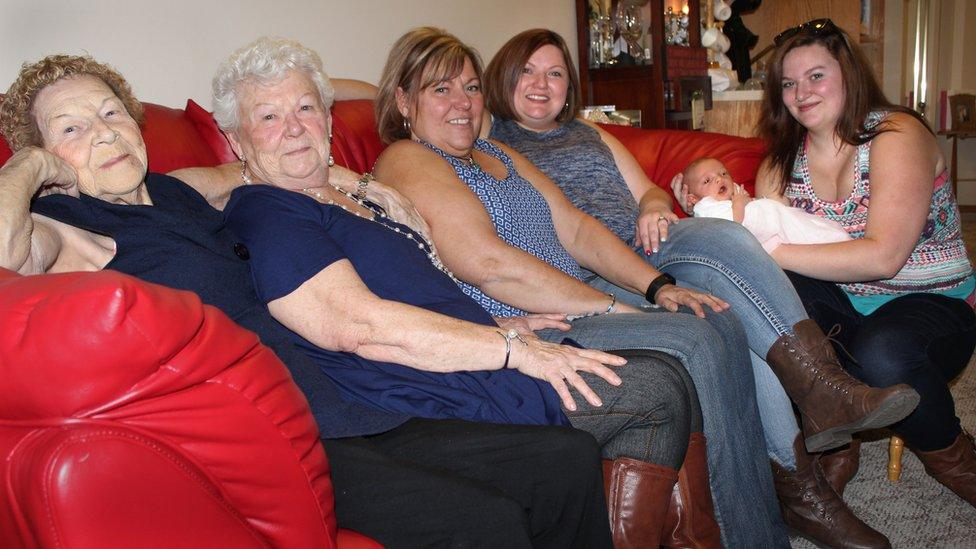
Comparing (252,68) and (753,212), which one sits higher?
(252,68)

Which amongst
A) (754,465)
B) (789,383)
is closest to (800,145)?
(789,383)

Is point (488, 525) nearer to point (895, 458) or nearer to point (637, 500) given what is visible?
point (637, 500)

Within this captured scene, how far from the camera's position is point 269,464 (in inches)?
31.2

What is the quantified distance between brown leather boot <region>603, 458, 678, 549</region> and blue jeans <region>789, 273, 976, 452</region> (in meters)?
0.71

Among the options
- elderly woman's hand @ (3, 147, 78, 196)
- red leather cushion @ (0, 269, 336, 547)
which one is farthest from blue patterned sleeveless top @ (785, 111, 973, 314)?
elderly woman's hand @ (3, 147, 78, 196)

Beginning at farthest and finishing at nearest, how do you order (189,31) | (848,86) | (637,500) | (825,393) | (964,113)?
(964,113)
(189,31)
(848,86)
(825,393)
(637,500)

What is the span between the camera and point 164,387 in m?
0.72

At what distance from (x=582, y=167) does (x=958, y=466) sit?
1.18 metres

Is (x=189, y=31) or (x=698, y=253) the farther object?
(x=189, y=31)

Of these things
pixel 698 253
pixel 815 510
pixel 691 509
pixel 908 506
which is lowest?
pixel 908 506

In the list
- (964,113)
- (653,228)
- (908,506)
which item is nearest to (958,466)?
(908,506)

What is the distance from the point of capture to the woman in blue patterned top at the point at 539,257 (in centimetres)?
153

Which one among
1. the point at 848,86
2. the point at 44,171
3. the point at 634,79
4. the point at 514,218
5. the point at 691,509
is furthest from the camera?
the point at 634,79

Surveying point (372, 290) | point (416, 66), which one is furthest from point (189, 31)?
point (372, 290)
